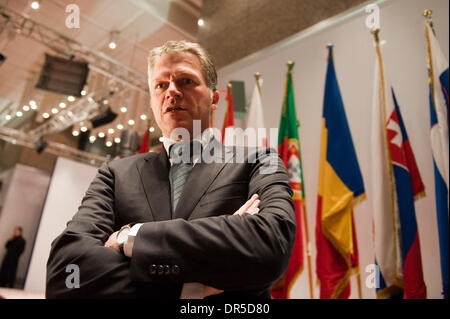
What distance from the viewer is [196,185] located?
3.60 feet

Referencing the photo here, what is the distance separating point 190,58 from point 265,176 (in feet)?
1.70

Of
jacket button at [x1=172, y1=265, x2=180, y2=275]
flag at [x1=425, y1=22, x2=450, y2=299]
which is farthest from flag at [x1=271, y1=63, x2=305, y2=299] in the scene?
jacket button at [x1=172, y1=265, x2=180, y2=275]

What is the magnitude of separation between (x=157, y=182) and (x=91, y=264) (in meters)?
0.35

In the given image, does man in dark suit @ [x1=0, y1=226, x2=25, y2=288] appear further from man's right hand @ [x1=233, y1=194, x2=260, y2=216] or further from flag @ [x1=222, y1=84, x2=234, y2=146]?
man's right hand @ [x1=233, y1=194, x2=260, y2=216]

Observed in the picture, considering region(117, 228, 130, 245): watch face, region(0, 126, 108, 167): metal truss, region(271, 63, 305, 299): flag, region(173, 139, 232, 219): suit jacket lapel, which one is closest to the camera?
region(117, 228, 130, 245): watch face

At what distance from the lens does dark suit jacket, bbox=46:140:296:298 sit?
832mm

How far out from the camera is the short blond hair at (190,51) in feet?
4.05

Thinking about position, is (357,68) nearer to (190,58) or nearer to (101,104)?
(190,58)

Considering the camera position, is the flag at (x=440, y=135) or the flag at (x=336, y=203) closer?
the flag at (x=440, y=135)

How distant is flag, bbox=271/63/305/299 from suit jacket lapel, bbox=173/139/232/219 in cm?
174
